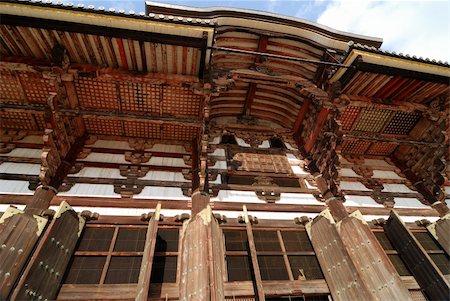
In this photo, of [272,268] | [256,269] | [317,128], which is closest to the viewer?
[256,269]

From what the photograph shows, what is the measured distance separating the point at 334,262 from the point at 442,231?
12.2 ft

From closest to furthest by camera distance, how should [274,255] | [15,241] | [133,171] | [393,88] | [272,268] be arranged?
[15,241]
[272,268]
[274,255]
[133,171]
[393,88]

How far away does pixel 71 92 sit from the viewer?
7250 mm

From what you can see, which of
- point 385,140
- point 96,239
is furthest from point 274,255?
point 385,140

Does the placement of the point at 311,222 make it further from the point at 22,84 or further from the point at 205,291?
the point at 22,84

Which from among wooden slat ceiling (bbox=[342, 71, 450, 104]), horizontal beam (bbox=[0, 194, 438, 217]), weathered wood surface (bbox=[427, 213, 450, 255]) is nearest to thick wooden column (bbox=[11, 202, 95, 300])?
horizontal beam (bbox=[0, 194, 438, 217])

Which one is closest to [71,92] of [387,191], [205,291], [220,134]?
[220,134]

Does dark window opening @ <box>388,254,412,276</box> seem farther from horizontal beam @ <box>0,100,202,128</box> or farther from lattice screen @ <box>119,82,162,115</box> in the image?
lattice screen @ <box>119,82,162,115</box>

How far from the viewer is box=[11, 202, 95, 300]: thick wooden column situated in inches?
162

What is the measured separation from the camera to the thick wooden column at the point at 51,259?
162 inches

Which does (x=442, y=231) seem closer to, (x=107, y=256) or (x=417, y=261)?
(x=417, y=261)

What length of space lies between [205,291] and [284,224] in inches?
116

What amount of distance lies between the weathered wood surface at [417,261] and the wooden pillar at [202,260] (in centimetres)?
443

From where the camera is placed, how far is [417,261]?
20.4 feet
